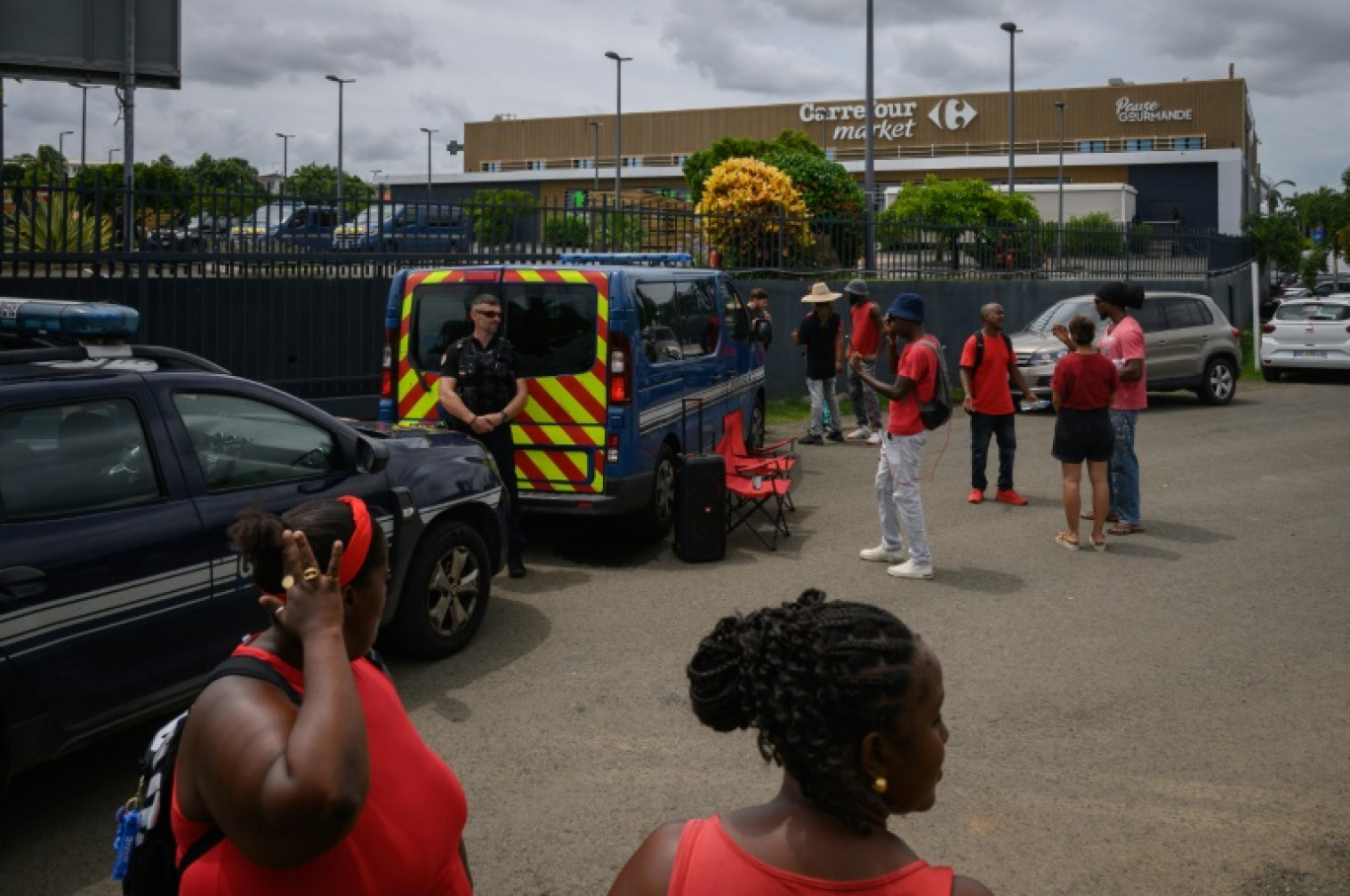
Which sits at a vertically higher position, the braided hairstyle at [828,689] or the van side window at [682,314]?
the van side window at [682,314]

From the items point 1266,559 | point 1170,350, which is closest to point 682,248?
point 1170,350

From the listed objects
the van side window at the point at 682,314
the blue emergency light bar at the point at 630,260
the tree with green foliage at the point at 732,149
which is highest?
the tree with green foliage at the point at 732,149

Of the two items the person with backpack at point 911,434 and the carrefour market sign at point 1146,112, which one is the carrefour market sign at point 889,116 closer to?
the carrefour market sign at point 1146,112

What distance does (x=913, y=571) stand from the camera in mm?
8961

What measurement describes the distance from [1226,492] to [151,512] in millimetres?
9959

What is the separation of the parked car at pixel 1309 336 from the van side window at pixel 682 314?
15.3 m

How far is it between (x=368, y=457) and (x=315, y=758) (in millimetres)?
4183

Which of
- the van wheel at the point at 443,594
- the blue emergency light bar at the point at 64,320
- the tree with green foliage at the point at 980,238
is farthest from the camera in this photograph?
the tree with green foliage at the point at 980,238

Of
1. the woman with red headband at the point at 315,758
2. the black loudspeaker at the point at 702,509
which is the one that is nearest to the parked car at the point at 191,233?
the black loudspeaker at the point at 702,509

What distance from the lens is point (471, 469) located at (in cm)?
741

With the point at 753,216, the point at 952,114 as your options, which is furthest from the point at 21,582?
the point at 952,114

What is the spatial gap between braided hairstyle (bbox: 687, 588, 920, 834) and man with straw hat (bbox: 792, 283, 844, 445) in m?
13.5

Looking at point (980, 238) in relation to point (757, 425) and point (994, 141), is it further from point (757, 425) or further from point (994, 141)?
point (994, 141)

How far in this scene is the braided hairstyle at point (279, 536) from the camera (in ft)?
7.92
